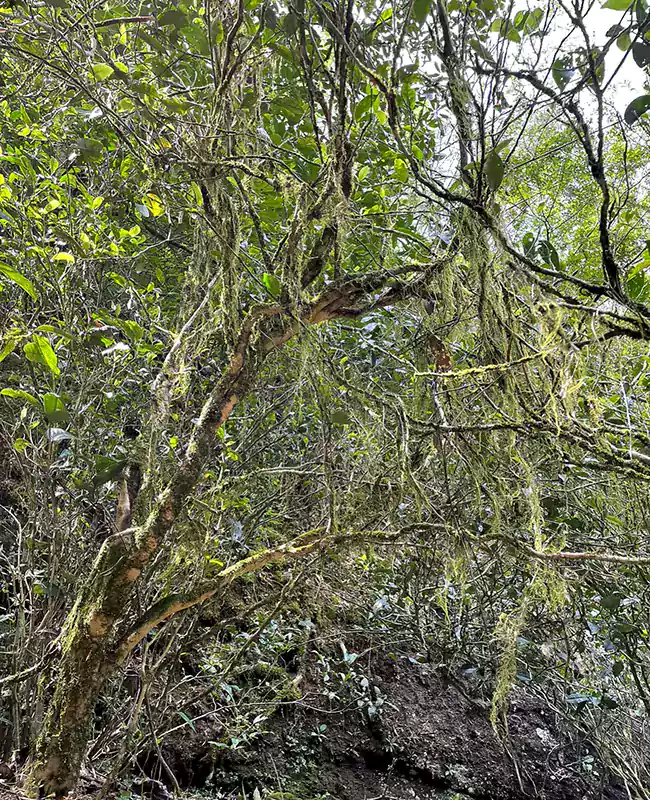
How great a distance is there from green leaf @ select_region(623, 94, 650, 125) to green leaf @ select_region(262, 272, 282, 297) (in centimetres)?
87

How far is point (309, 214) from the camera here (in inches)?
53.1

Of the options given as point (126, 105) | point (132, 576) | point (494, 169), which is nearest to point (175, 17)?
point (126, 105)

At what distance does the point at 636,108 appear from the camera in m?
0.97

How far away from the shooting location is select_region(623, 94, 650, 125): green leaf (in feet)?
3.16

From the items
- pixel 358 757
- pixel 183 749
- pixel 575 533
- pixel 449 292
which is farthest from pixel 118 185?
pixel 358 757

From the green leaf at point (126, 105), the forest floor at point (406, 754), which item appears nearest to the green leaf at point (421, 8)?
the green leaf at point (126, 105)

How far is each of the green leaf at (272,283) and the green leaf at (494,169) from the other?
2.07 feet

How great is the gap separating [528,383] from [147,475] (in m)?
1.06

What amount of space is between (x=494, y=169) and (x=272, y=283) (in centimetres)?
68

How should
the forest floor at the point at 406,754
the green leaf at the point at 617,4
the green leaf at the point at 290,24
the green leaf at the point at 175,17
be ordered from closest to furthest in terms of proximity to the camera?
the green leaf at the point at 617,4, the green leaf at the point at 290,24, the green leaf at the point at 175,17, the forest floor at the point at 406,754

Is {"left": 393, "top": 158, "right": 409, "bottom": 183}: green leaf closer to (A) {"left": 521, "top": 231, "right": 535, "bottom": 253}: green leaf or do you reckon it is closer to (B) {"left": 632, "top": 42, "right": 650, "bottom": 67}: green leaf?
(A) {"left": 521, "top": 231, "right": 535, "bottom": 253}: green leaf

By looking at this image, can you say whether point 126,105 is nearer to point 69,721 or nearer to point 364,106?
point 364,106

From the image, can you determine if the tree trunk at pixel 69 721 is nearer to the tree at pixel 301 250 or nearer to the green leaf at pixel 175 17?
the tree at pixel 301 250

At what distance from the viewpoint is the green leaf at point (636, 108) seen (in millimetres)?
962
